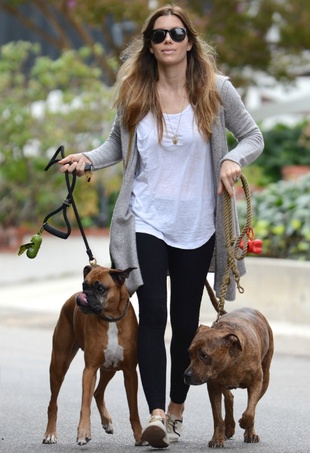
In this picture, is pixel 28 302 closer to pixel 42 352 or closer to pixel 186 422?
pixel 42 352

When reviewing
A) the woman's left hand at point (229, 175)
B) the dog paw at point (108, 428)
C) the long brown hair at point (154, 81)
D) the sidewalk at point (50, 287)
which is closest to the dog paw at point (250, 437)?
the dog paw at point (108, 428)

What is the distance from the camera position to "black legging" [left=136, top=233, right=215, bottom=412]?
566 cm

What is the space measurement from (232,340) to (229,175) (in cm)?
77

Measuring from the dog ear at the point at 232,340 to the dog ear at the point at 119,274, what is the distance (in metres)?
0.54

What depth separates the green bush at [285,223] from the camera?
12352 mm

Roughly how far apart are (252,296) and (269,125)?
14.2m

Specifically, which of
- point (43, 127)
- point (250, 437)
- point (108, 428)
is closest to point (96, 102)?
point (43, 127)

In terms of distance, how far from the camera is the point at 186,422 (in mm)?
6879

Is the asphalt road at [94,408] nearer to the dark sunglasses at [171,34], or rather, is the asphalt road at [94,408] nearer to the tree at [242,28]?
the dark sunglasses at [171,34]

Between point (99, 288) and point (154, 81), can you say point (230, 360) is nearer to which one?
point (99, 288)

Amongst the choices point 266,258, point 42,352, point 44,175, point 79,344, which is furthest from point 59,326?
point 44,175

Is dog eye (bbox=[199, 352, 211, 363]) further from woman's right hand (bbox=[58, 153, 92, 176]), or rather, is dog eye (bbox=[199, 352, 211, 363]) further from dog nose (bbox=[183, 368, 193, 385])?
woman's right hand (bbox=[58, 153, 92, 176])

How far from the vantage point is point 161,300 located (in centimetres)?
570

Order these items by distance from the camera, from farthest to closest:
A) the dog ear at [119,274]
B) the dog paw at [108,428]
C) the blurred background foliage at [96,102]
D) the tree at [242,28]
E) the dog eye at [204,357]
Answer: the tree at [242,28]
the blurred background foliage at [96,102]
the dog paw at [108,428]
the dog ear at [119,274]
the dog eye at [204,357]
